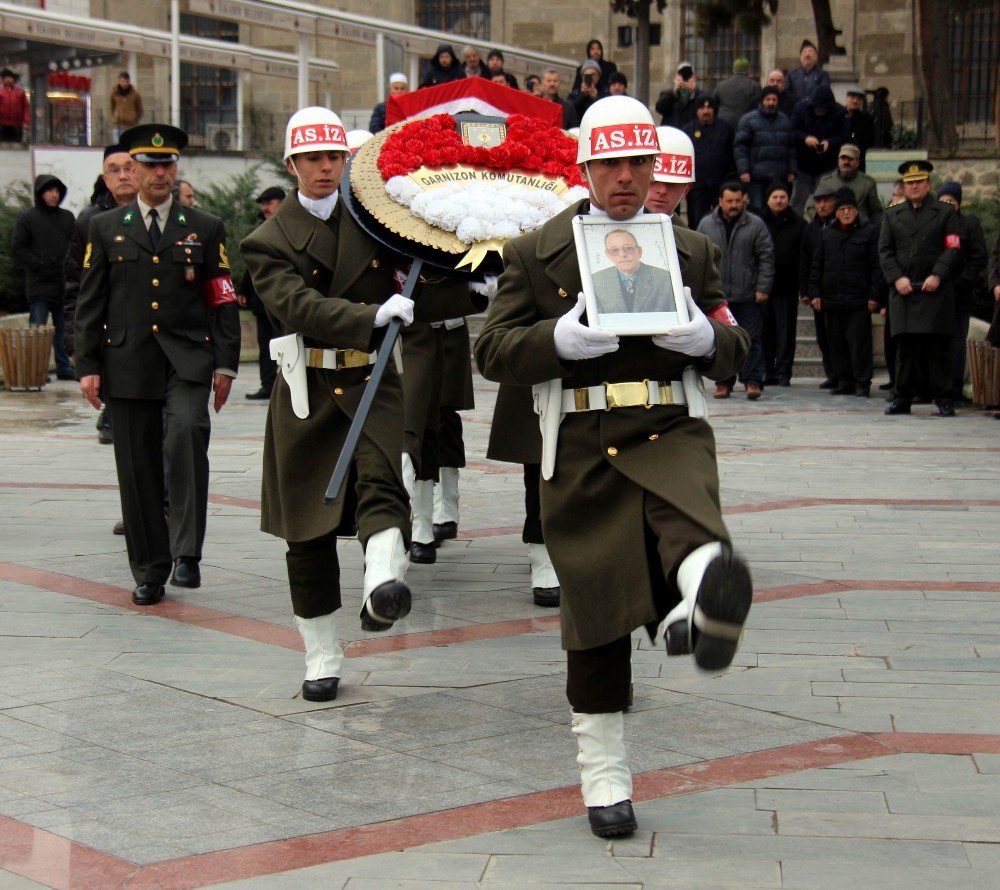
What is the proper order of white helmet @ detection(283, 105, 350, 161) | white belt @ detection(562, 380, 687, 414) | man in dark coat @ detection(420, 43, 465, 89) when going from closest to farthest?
white belt @ detection(562, 380, 687, 414), white helmet @ detection(283, 105, 350, 161), man in dark coat @ detection(420, 43, 465, 89)

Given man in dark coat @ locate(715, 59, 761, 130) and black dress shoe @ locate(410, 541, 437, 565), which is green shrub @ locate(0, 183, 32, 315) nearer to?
man in dark coat @ locate(715, 59, 761, 130)

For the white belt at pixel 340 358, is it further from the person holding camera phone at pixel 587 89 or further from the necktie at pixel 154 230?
the person holding camera phone at pixel 587 89

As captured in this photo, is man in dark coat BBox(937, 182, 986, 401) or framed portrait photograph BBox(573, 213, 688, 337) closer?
framed portrait photograph BBox(573, 213, 688, 337)

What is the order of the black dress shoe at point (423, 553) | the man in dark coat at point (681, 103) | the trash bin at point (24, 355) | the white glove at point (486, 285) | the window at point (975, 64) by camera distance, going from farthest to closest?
the window at point (975, 64) < the man in dark coat at point (681, 103) < the trash bin at point (24, 355) < the black dress shoe at point (423, 553) < the white glove at point (486, 285)

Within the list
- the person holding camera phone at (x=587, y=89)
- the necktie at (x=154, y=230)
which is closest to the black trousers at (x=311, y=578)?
the necktie at (x=154, y=230)

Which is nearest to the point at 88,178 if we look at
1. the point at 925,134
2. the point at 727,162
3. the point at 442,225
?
the point at 727,162

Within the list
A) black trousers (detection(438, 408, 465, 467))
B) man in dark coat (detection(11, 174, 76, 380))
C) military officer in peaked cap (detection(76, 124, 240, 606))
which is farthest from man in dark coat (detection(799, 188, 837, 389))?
military officer in peaked cap (detection(76, 124, 240, 606))

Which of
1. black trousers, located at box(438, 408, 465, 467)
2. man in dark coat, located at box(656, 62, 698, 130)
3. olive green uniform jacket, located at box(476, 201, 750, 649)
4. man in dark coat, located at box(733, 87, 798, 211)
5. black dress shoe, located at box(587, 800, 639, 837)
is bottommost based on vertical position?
black dress shoe, located at box(587, 800, 639, 837)

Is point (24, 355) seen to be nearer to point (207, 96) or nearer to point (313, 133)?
point (313, 133)

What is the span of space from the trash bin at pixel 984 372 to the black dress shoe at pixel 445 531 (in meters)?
7.32

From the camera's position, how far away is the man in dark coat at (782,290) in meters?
17.0

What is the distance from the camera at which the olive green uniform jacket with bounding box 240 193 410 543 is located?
5781 millimetres

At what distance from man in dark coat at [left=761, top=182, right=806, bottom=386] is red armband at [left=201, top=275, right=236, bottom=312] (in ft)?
32.2

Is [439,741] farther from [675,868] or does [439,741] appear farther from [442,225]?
[442,225]
